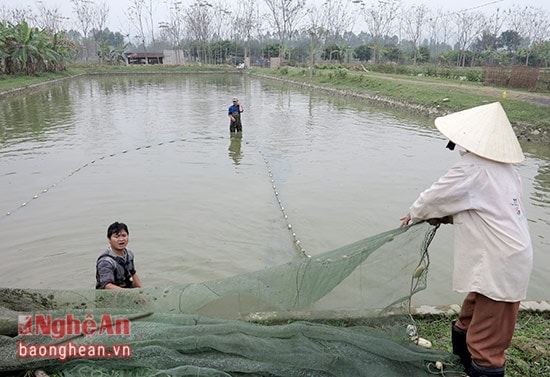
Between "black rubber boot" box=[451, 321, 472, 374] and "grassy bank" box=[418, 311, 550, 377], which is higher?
"black rubber boot" box=[451, 321, 472, 374]

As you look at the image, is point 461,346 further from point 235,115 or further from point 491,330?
point 235,115

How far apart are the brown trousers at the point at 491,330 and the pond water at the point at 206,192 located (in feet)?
7.13

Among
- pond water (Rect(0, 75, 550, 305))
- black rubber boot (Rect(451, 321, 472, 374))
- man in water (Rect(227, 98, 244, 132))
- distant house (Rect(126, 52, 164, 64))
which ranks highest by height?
distant house (Rect(126, 52, 164, 64))

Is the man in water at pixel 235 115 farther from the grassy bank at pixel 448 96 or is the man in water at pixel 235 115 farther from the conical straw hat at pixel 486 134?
the conical straw hat at pixel 486 134

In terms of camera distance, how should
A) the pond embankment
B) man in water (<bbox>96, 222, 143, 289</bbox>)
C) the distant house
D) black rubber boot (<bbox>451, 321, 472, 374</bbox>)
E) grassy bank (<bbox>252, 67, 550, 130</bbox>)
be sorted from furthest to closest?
the distant house → grassy bank (<bbox>252, 67, 550, 130</bbox>) → the pond embankment → man in water (<bbox>96, 222, 143, 289</bbox>) → black rubber boot (<bbox>451, 321, 472, 374</bbox>)

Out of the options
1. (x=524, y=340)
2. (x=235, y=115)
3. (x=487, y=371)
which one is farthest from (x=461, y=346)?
(x=235, y=115)

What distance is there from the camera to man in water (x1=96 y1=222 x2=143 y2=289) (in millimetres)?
3328

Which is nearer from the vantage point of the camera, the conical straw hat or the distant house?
the conical straw hat

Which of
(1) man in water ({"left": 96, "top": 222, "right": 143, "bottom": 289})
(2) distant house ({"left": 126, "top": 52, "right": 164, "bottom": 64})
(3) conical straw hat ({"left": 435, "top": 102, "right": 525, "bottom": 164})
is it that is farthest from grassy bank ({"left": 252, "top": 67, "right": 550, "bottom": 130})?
(2) distant house ({"left": 126, "top": 52, "right": 164, "bottom": 64})

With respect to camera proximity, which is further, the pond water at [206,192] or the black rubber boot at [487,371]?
the pond water at [206,192]

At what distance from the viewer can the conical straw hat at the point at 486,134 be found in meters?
2.26

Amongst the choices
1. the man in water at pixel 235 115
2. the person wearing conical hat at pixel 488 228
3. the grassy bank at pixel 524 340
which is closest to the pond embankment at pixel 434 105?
the man in water at pixel 235 115

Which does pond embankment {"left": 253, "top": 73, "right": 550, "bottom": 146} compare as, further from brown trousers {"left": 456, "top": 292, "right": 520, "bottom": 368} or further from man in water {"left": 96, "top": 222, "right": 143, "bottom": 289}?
man in water {"left": 96, "top": 222, "right": 143, "bottom": 289}

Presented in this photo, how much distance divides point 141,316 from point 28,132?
1241 cm
